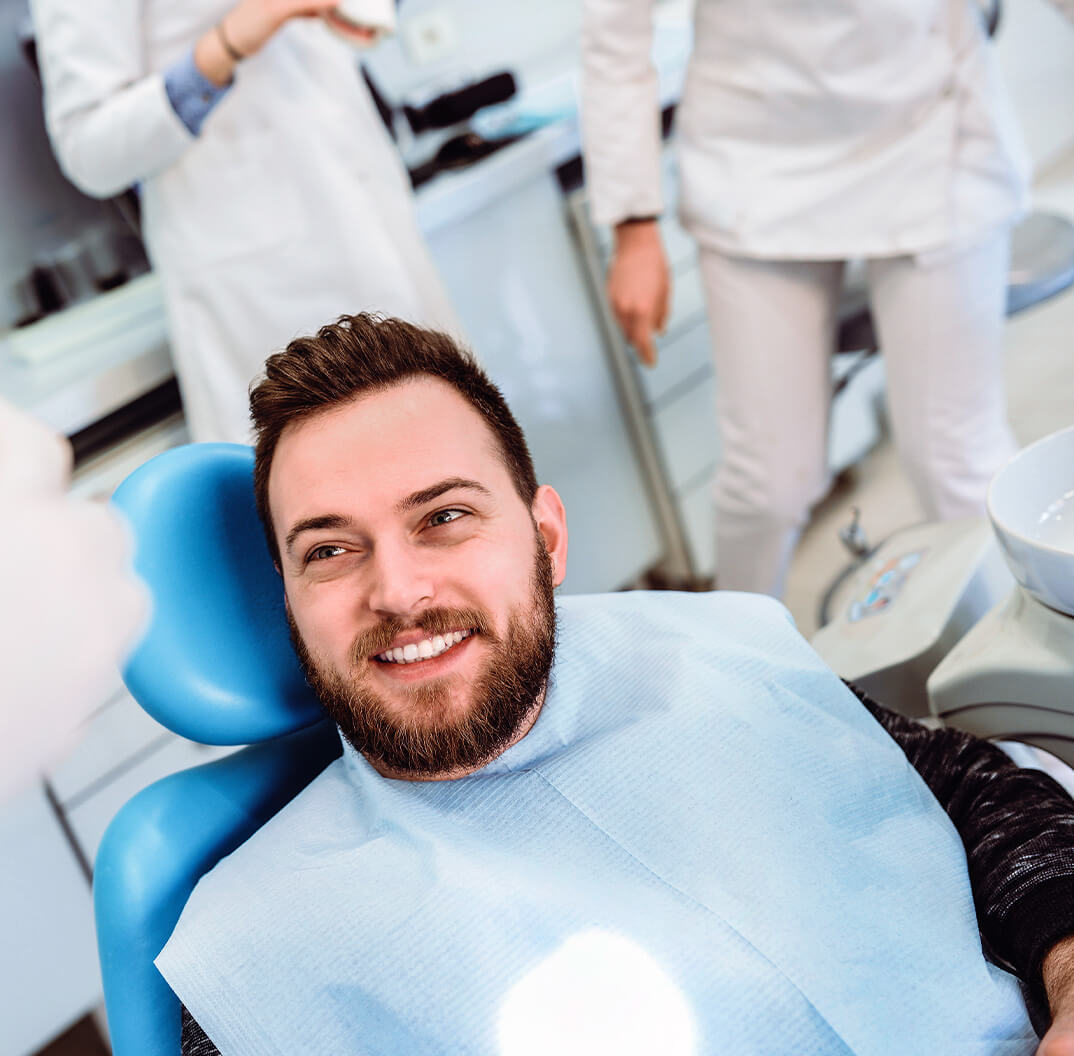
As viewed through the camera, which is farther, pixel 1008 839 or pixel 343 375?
pixel 343 375

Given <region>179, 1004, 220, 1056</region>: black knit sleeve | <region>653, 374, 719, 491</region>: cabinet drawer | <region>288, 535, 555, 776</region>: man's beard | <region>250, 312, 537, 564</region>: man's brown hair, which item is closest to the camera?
<region>179, 1004, 220, 1056</region>: black knit sleeve

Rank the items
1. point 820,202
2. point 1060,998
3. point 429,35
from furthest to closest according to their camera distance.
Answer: point 429,35 < point 820,202 < point 1060,998

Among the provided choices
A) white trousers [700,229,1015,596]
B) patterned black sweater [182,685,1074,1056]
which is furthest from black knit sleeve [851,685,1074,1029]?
white trousers [700,229,1015,596]

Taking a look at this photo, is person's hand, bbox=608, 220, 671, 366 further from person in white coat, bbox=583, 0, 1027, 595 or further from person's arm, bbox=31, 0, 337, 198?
person's arm, bbox=31, 0, 337, 198

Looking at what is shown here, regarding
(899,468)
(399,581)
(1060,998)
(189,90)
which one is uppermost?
(189,90)

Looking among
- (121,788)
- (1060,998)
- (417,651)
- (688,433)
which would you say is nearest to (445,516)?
(417,651)

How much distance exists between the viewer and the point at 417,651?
100cm

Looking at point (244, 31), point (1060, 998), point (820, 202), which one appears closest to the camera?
point (1060, 998)

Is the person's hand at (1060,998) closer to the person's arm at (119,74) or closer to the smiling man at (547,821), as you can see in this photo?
the smiling man at (547,821)

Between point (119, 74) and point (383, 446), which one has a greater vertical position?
point (119, 74)

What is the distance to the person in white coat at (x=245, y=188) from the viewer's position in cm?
157

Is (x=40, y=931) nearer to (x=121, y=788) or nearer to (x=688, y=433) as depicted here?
(x=121, y=788)

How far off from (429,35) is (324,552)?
2193 mm

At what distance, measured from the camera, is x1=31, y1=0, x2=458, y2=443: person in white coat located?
1572mm
